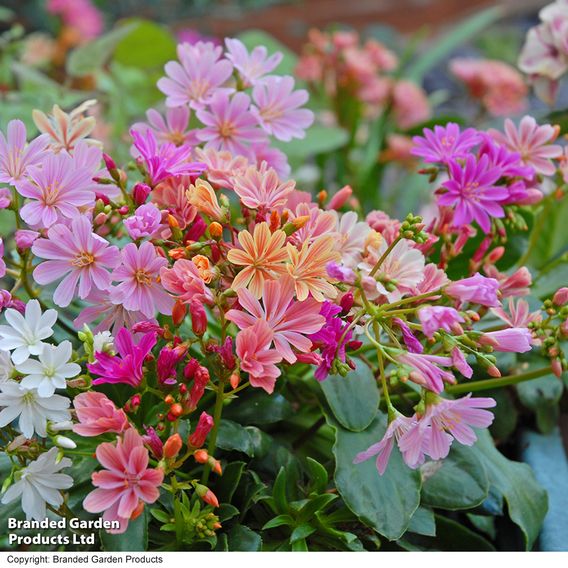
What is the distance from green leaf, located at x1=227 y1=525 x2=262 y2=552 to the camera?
1.97ft

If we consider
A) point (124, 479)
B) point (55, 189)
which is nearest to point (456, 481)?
point (124, 479)

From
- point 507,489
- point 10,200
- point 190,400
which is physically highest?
point 10,200

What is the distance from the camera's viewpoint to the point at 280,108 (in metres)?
A: 0.72

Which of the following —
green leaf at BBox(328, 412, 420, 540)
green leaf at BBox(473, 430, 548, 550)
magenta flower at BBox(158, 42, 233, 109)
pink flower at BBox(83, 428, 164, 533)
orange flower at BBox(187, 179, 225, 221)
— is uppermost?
magenta flower at BBox(158, 42, 233, 109)

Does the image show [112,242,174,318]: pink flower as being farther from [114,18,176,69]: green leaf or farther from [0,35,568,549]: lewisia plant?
[114,18,176,69]: green leaf

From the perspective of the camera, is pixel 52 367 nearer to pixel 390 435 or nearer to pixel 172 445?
pixel 172 445

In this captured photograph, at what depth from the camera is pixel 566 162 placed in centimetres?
75

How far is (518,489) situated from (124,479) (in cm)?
41

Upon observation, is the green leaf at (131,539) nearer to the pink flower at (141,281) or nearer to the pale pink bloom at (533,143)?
the pink flower at (141,281)

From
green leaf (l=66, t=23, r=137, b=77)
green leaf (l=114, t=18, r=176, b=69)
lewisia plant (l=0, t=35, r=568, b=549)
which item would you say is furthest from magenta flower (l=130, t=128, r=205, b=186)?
green leaf (l=114, t=18, r=176, b=69)

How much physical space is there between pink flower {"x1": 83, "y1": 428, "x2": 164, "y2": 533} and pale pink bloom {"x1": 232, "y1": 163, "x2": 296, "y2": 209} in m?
0.19
